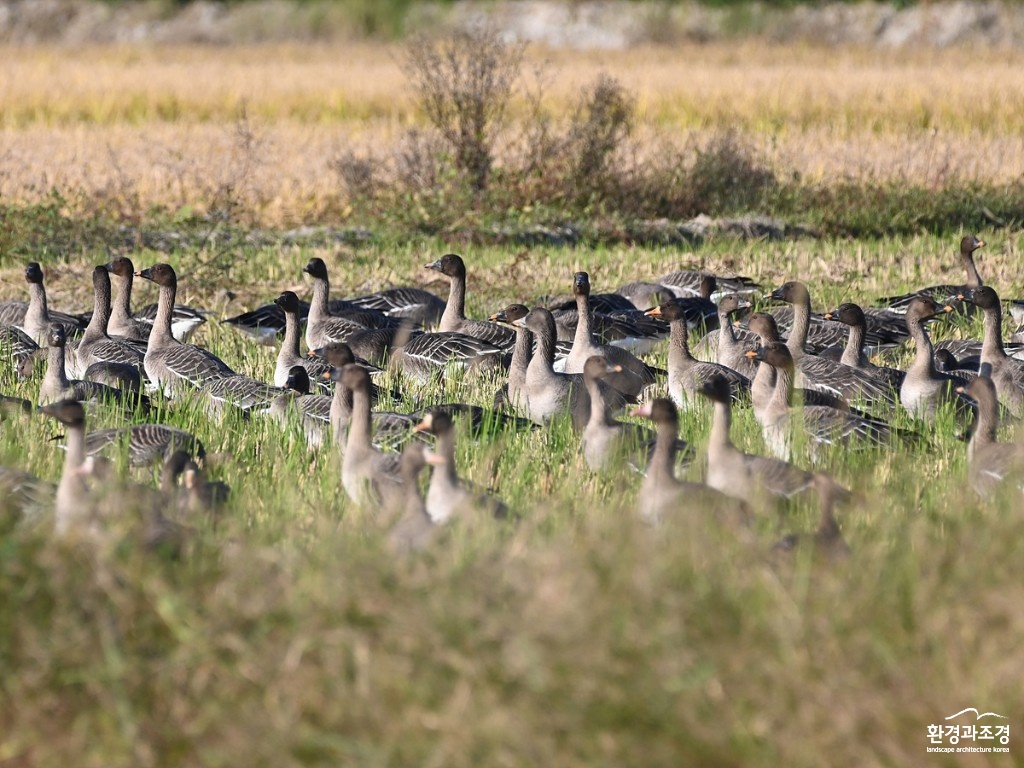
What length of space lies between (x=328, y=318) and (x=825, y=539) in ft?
23.3

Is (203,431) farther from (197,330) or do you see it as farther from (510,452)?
(197,330)

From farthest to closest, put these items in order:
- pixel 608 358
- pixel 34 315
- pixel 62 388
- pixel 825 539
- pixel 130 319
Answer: pixel 130 319
pixel 34 315
pixel 608 358
pixel 62 388
pixel 825 539

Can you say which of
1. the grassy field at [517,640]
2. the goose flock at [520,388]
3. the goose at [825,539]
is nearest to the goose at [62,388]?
the goose flock at [520,388]

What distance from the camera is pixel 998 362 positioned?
956 cm

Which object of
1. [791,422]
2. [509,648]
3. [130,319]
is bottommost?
[509,648]

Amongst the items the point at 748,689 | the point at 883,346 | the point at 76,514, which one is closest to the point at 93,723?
the point at 76,514

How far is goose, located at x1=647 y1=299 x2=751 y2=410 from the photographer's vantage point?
921cm

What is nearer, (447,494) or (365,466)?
(447,494)

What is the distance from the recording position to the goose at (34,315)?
36.6ft

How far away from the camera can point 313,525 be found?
580cm

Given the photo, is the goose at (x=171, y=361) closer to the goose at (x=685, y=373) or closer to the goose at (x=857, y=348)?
the goose at (x=685, y=373)

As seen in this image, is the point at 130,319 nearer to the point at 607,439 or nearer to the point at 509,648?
the point at 607,439

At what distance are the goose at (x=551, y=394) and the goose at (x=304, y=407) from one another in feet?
3.98

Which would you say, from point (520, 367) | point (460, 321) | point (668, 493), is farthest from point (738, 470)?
point (460, 321)
